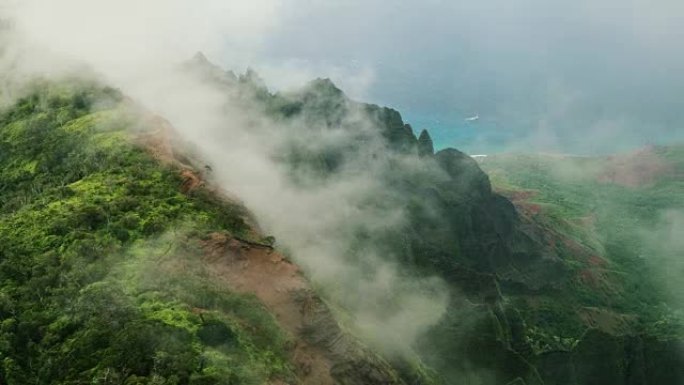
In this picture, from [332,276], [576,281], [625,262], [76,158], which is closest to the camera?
[76,158]

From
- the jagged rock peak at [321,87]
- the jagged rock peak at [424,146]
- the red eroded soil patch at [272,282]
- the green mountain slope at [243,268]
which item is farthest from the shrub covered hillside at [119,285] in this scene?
the jagged rock peak at [424,146]

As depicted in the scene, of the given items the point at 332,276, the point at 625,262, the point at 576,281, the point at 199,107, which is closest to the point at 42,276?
the point at 332,276

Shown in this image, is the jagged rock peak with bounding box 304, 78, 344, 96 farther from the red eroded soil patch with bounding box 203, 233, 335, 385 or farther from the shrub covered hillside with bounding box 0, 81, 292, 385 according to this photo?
the red eroded soil patch with bounding box 203, 233, 335, 385

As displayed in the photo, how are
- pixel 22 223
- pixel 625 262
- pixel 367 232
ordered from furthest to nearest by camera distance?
1. pixel 625 262
2. pixel 367 232
3. pixel 22 223

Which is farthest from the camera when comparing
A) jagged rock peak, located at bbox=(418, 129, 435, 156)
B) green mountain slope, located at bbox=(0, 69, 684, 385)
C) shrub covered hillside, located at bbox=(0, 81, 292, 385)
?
jagged rock peak, located at bbox=(418, 129, 435, 156)

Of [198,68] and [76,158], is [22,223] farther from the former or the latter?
[198,68]

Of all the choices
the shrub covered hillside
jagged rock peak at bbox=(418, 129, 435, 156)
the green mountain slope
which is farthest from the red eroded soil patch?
jagged rock peak at bbox=(418, 129, 435, 156)
